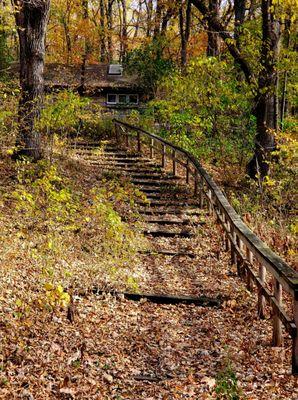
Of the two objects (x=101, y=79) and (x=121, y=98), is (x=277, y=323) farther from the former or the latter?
(x=121, y=98)

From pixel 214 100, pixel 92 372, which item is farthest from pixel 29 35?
pixel 92 372

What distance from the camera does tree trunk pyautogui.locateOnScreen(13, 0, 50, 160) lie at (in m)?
12.2

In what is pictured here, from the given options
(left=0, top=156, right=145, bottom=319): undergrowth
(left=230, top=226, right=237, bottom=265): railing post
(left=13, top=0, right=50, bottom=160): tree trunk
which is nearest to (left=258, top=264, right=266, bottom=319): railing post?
(left=0, top=156, right=145, bottom=319): undergrowth

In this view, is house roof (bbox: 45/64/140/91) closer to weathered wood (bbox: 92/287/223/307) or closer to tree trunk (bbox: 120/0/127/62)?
tree trunk (bbox: 120/0/127/62)

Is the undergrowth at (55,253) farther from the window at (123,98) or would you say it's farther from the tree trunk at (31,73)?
the window at (123,98)

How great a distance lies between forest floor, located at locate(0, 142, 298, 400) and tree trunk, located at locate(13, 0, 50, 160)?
5.53 m

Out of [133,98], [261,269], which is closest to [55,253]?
[261,269]

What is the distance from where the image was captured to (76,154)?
58.8 ft

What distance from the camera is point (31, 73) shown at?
1254 cm

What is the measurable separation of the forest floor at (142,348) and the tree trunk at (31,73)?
218 inches

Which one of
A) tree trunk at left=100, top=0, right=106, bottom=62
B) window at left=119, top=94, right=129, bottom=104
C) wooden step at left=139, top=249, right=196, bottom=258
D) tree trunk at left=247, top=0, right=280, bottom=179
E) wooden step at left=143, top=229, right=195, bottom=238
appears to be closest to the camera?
wooden step at left=139, top=249, right=196, bottom=258

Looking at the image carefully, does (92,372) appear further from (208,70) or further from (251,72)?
(208,70)

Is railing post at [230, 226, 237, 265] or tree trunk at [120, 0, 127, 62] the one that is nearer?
railing post at [230, 226, 237, 265]

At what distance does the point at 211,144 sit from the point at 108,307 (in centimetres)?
1281
